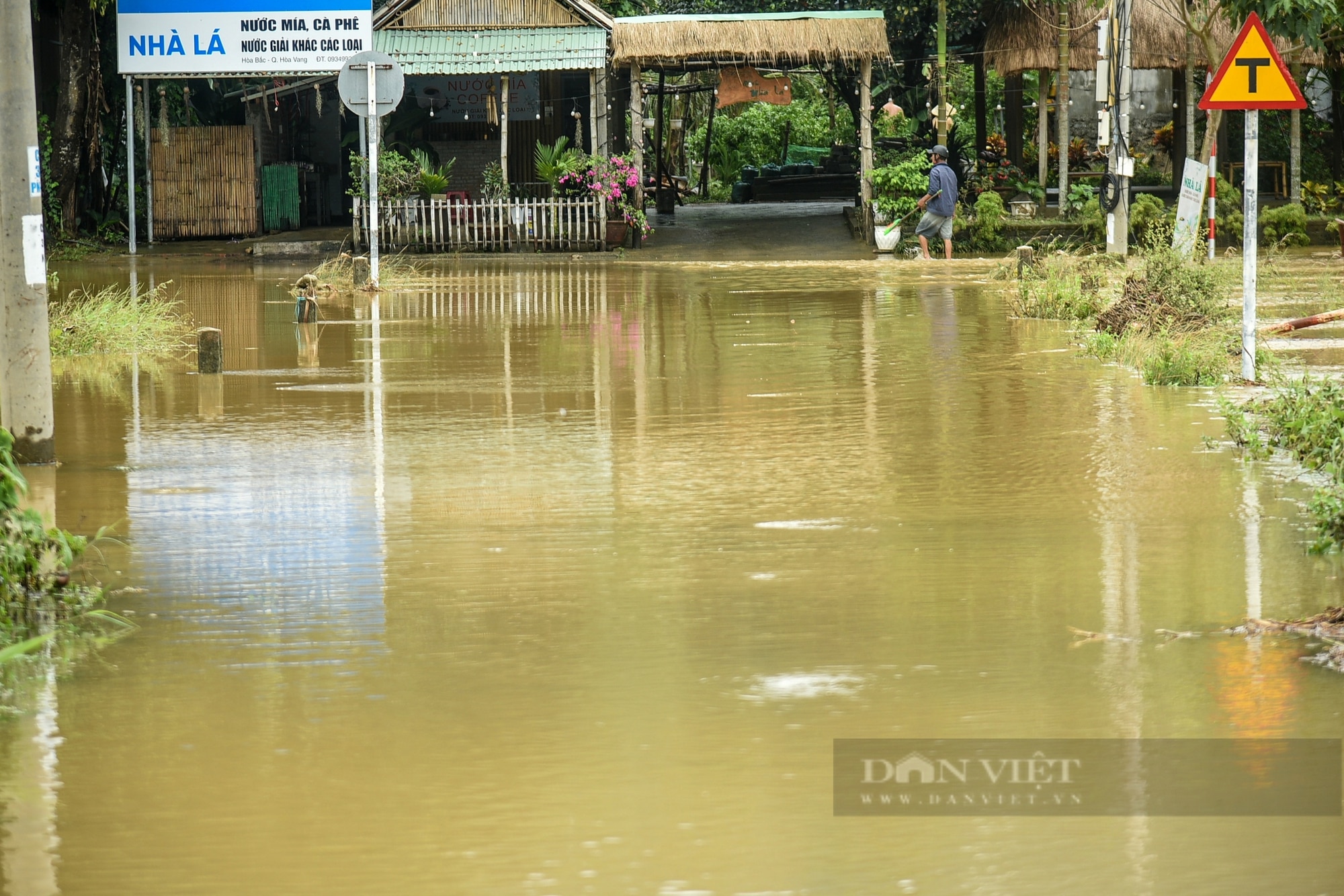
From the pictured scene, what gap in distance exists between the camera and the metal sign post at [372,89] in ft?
62.0

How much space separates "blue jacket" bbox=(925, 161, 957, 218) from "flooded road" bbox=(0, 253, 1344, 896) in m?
13.0

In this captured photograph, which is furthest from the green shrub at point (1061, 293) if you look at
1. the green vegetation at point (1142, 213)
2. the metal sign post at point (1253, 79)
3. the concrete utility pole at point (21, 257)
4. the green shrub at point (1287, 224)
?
the green shrub at point (1287, 224)

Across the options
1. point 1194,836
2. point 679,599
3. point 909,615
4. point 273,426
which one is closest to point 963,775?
point 1194,836

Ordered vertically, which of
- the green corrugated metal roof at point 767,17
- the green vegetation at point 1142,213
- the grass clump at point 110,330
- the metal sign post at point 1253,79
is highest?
the green corrugated metal roof at point 767,17

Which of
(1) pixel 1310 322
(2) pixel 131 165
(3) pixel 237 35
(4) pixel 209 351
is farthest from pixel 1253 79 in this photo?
(2) pixel 131 165

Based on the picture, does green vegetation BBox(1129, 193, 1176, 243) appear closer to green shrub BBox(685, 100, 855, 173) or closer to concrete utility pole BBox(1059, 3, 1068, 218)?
concrete utility pole BBox(1059, 3, 1068, 218)

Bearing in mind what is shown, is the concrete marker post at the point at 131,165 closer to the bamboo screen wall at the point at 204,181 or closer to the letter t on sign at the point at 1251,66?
Result: the bamboo screen wall at the point at 204,181

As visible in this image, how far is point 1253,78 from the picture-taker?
10570mm

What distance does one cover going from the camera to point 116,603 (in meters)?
6.21

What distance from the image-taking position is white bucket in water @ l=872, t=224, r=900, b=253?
84.8 feet

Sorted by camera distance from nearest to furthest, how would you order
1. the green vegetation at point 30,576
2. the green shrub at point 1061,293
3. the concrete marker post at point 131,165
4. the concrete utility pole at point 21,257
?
the green vegetation at point 30,576, the concrete utility pole at point 21,257, the green shrub at point 1061,293, the concrete marker post at point 131,165

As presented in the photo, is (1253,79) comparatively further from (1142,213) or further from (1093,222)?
(1093,222)

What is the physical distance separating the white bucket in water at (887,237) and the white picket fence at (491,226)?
4.50 meters

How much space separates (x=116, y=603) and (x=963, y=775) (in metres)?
3.39
